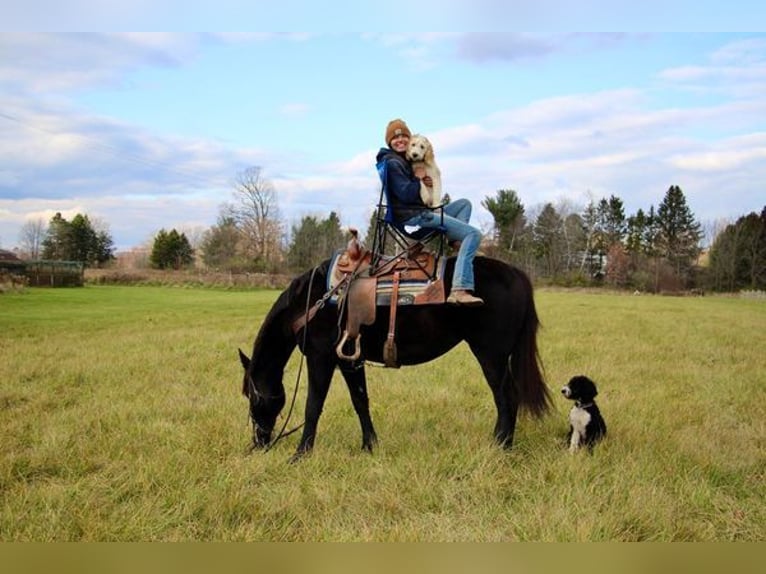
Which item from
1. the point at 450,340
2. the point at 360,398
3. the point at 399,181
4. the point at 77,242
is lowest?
the point at 360,398

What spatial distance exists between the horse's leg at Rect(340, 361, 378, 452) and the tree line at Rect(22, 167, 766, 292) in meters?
3.07

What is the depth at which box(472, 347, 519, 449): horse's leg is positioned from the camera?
14.9ft

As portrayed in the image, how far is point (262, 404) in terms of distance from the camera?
191 inches

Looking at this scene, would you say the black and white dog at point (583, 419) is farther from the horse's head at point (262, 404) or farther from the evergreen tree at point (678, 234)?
the evergreen tree at point (678, 234)

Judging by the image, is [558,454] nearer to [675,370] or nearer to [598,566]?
[598,566]

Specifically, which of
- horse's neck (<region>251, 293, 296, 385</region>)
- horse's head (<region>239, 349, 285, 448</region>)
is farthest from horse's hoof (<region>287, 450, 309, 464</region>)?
horse's neck (<region>251, 293, 296, 385</region>)

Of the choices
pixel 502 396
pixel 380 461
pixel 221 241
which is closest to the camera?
pixel 380 461

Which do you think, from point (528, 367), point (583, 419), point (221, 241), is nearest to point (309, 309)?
point (528, 367)

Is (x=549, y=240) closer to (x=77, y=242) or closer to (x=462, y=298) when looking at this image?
(x=77, y=242)

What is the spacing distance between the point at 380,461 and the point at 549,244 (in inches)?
1254

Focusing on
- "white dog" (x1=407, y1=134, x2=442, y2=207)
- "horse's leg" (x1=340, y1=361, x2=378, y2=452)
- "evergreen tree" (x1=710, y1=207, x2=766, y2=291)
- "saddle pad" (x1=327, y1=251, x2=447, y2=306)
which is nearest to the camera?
"white dog" (x1=407, y1=134, x2=442, y2=207)

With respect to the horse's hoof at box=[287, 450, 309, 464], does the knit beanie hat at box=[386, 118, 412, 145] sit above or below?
above

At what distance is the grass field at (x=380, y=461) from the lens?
323cm

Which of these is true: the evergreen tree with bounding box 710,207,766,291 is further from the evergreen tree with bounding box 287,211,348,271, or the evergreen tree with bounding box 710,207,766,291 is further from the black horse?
the black horse
